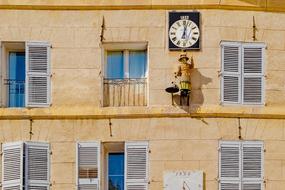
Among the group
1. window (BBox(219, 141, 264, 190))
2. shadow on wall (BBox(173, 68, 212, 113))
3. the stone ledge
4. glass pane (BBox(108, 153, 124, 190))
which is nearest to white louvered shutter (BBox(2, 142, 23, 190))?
the stone ledge

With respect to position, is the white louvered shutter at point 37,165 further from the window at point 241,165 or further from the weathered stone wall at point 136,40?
the window at point 241,165

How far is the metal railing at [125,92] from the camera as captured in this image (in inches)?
1188

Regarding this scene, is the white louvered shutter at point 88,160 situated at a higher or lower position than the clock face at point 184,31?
lower

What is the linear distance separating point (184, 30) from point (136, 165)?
3.06 m

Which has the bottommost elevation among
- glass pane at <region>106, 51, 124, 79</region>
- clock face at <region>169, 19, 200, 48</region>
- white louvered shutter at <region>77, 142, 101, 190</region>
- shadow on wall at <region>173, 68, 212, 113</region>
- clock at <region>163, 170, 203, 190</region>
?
clock at <region>163, 170, 203, 190</region>

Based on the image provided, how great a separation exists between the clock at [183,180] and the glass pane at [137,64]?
2.34 m

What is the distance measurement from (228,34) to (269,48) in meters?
0.92

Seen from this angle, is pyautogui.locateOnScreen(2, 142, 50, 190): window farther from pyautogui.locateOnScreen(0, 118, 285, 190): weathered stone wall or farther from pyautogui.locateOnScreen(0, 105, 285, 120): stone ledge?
pyautogui.locateOnScreen(0, 105, 285, 120): stone ledge

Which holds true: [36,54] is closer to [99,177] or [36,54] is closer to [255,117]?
[99,177]

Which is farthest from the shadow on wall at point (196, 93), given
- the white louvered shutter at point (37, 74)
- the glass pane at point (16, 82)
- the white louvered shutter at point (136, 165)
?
the glass pane at point (16, 82)

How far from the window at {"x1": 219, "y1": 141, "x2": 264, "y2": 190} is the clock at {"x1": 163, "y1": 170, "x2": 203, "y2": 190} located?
1.49 feet

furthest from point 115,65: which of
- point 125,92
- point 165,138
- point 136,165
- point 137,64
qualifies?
point 136,165

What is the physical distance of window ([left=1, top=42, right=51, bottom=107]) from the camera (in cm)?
3008

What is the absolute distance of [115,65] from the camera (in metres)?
30.5
